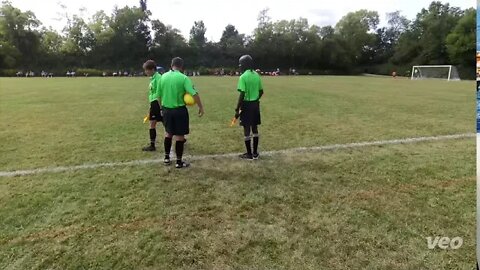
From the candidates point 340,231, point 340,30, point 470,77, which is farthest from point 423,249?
point 340,30

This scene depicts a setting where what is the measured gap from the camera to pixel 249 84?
20.8 ft

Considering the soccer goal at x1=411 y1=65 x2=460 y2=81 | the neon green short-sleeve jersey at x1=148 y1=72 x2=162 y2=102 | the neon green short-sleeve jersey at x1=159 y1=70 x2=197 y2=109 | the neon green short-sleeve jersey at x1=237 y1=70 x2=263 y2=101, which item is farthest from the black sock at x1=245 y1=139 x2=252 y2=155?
the soccer goal at x1=411 y1=65 x2=460 y2=81

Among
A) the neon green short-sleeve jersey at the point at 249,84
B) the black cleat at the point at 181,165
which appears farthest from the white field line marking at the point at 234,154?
the neon green short-sleeve jersey at the point at 249,84

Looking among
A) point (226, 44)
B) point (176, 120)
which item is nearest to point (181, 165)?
point (176, 120)

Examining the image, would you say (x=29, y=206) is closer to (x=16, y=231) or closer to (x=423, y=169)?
(x=16, y=231)

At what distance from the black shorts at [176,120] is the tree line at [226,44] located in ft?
209

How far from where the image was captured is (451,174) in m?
5.46

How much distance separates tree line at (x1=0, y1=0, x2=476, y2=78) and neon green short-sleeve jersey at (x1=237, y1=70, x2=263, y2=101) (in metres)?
63.1

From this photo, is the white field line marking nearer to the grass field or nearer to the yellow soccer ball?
the grass field

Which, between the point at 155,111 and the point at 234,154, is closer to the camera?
the point at 234,154

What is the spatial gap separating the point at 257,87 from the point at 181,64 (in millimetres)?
1424

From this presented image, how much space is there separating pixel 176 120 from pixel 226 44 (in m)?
69.8

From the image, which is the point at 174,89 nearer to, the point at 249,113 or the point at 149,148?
the point at 249,113

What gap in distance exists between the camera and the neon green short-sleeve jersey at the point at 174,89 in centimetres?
570
